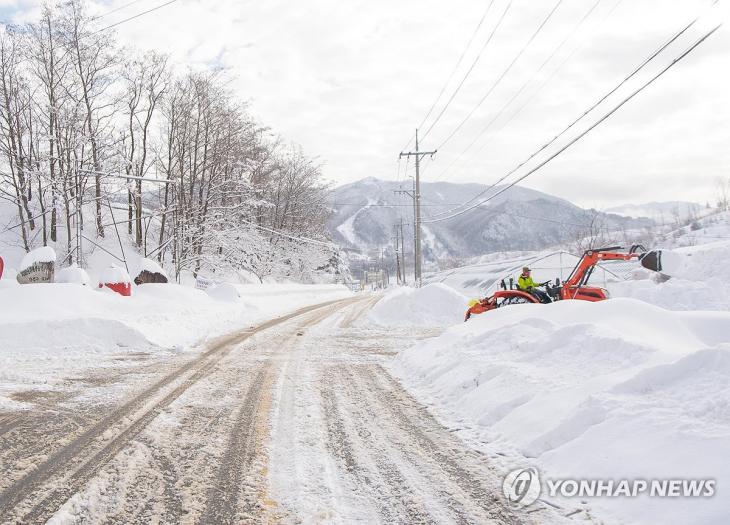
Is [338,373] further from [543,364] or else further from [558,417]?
[558,417]

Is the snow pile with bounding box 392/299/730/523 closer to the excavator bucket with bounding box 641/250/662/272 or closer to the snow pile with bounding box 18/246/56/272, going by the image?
the excavator bucket with bounding box 641/250/662/272

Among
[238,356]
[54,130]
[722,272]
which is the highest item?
[54,130]

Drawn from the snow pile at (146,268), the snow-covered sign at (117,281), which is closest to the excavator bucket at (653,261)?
the snow-covered sign at (117,281)

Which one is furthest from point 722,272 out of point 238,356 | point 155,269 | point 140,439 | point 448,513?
point 155,269

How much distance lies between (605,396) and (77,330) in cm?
1168

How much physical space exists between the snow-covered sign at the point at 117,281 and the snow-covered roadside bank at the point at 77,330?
1.40 feet

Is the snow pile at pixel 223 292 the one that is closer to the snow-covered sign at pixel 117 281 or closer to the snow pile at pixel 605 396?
the snow-covered sign at pixel 117 281

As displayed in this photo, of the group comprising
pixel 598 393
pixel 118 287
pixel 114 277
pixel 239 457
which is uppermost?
pixel 114 277

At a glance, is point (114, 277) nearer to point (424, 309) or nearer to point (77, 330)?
point (77, 330)

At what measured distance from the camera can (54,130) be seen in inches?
1022

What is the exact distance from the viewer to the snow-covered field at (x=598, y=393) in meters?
3.36

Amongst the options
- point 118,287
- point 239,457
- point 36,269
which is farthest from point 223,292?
point 239,457

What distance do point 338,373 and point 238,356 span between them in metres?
2.93

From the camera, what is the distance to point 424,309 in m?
19.0
